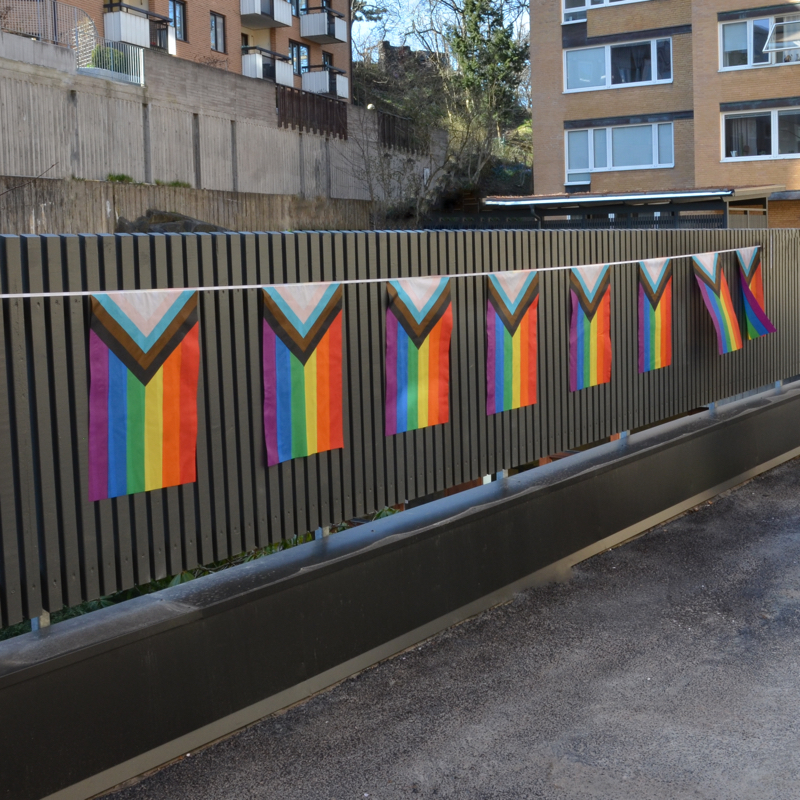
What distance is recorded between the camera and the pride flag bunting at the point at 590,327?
820 cm

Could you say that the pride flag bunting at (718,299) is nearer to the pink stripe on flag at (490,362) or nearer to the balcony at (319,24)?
the pink stripe on flag at (490,362)

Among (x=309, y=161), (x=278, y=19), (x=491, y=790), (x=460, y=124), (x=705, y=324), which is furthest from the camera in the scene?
(x=460, y=124)

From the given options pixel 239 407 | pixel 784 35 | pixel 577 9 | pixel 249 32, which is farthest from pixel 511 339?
pixel 249 32

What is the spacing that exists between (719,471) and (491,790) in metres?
6.21

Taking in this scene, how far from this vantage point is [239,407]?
5.63 metres

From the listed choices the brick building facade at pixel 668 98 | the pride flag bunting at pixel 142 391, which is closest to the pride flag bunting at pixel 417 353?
the pride flag bunting at pixel 142 391

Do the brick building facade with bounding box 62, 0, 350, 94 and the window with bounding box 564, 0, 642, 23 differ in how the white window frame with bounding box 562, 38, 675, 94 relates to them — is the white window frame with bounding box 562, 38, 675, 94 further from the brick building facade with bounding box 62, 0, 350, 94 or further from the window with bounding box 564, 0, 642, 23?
the brick building facade with bounding box 62, 0, 350, 94

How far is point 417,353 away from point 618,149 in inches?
1683

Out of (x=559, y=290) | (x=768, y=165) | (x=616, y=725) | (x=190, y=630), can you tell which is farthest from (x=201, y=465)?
(x=768, y=165)

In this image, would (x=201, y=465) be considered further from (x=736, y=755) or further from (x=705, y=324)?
(x=705, y=324)

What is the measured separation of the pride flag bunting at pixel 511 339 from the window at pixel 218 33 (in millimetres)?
41152

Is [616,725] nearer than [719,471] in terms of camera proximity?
Yes

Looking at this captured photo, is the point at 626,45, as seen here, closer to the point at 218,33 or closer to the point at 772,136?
the point at 772,136

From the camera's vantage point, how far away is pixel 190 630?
5.14m
